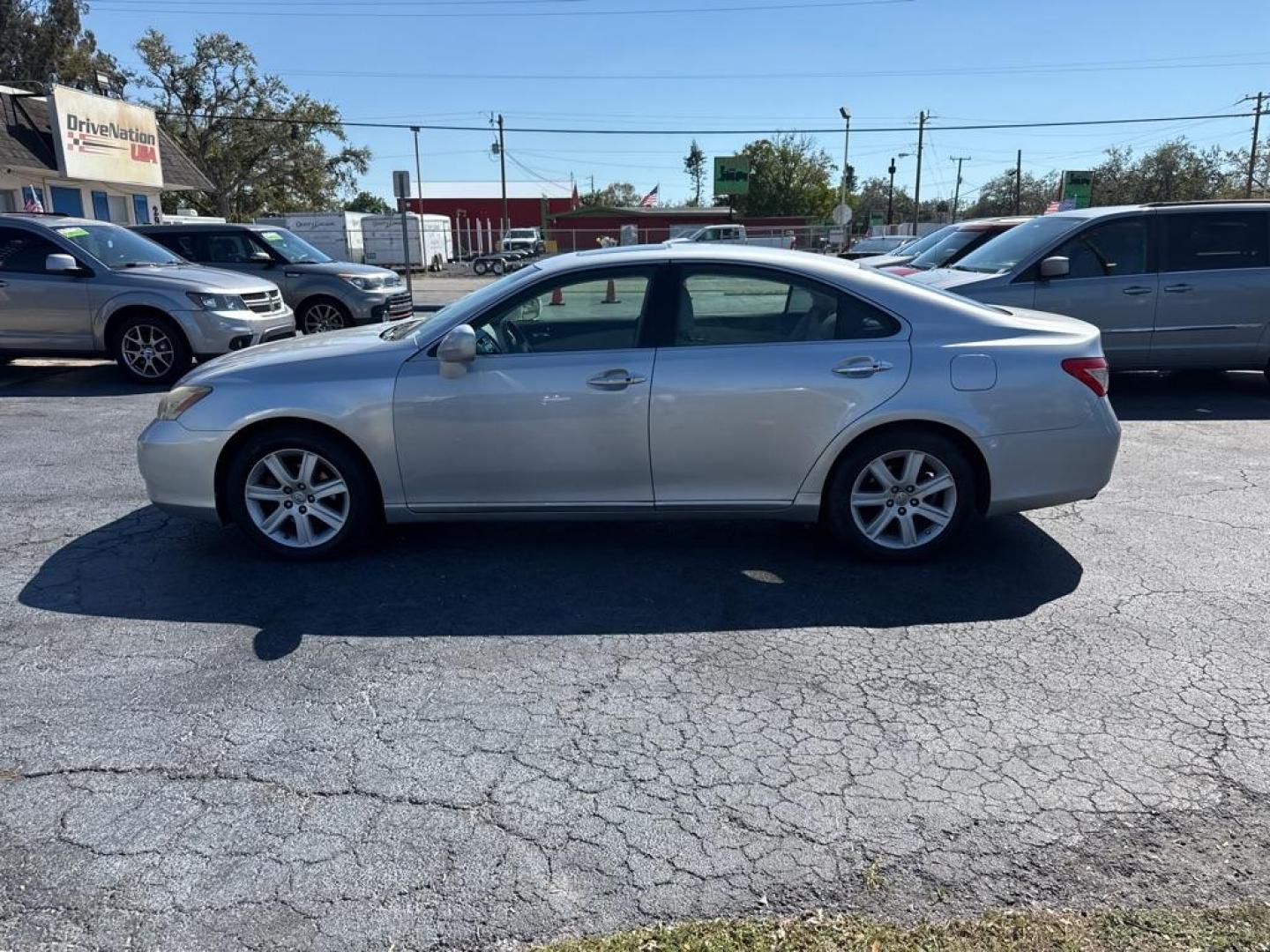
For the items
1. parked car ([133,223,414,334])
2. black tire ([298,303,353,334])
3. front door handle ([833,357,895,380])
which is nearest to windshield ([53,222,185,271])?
parked car ([133,223,414,334])

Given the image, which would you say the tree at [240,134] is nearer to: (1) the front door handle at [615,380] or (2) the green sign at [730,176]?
(2) the green sign at [730,176]

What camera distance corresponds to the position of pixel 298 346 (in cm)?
522

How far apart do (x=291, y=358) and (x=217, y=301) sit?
612 centimetres

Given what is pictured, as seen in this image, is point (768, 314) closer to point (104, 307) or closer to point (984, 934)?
point (984, 934)

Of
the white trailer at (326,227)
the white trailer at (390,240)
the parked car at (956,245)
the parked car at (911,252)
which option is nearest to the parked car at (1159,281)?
the parked car at (956,245)

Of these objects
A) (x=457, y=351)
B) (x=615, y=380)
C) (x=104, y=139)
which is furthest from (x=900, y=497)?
(x=104, y=139)

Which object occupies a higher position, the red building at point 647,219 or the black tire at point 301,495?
the red building at point 647,219

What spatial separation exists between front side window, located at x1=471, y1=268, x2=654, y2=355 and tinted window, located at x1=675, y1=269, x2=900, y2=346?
0.80 ft

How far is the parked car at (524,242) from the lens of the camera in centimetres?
4952

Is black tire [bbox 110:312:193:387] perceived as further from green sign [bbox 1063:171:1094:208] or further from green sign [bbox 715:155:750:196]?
green sign [bbox 715:155:750:196]

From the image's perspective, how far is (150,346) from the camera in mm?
10289

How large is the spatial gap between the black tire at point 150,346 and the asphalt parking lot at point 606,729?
5208 mm

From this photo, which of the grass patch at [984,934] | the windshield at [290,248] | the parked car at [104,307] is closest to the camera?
the grass patch at [984,934]

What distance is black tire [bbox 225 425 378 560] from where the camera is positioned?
4809mm
